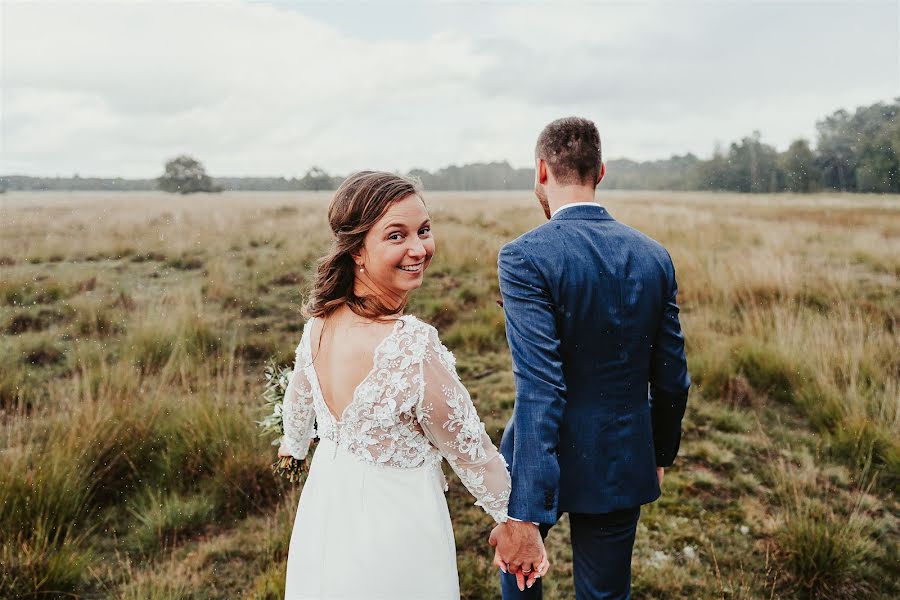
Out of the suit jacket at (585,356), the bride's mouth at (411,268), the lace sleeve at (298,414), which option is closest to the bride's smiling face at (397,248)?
the bride's mouth at (411,268)

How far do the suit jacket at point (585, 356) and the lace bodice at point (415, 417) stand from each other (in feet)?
0.41

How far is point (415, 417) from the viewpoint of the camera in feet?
5.86

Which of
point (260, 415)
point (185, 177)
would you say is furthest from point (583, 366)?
point (185, 177)

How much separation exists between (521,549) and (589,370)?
0.64 m

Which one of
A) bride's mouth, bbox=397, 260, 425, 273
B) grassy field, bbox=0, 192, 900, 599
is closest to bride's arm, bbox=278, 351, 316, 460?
bride's mouth, bbox=397, 260, 425, 273

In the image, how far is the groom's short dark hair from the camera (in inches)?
80.1

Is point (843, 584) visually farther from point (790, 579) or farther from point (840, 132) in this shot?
point (840, 132)

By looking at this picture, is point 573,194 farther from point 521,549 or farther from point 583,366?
point 521,549

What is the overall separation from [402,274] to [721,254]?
33.6ft

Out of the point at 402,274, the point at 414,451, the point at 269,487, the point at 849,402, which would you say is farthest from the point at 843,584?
the point at 269,487

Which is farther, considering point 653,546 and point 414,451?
point 653,546

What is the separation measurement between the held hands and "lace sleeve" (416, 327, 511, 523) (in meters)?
0.05

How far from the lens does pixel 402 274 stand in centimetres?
181

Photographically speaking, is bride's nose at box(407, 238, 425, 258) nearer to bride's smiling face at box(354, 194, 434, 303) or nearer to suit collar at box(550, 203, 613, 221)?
bride's smiling face at box(354, 194, 434, 303)
